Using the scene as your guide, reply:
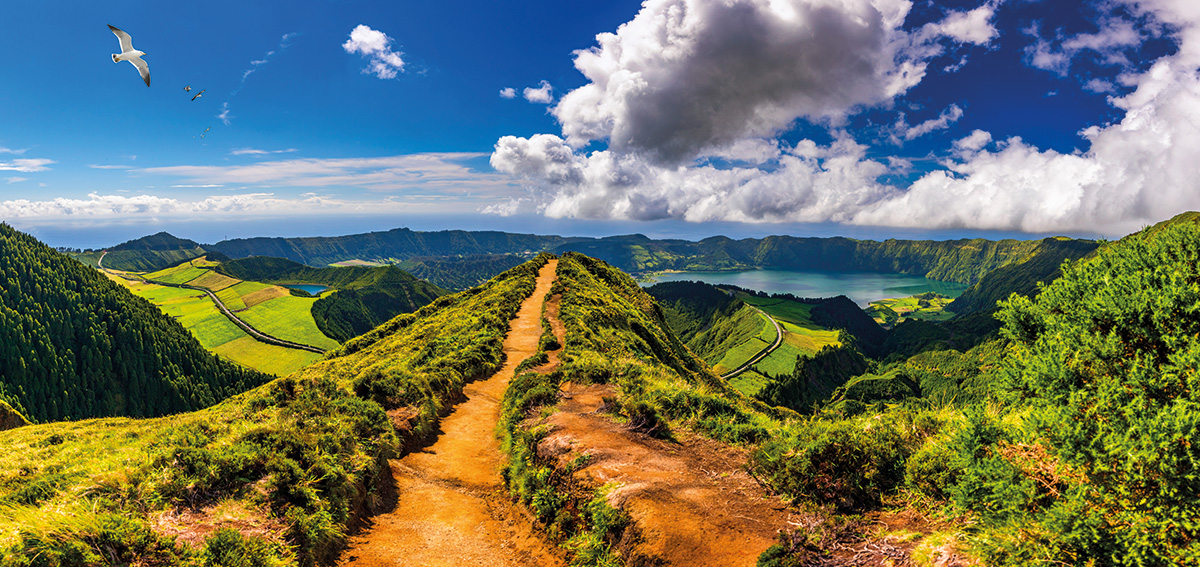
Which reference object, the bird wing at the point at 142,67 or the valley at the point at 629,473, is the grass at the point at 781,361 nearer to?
the valley at the point at 629,473

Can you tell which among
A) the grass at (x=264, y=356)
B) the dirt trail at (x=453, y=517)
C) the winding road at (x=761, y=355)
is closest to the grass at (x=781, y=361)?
the winding road at (x=761, y=355)

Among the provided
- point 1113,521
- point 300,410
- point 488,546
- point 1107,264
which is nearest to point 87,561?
point 488,546

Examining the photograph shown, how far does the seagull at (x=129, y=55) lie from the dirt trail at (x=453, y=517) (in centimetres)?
1640

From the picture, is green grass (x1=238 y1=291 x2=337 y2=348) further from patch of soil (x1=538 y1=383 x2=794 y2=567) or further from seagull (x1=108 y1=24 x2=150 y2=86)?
patch of soil (x1=538 y1=383 x2=794 y2=567)

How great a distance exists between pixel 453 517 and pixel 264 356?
18017 centimetres

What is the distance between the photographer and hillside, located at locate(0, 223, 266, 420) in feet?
357

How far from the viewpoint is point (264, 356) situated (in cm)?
15012

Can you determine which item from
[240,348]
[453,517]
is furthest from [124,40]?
[240,348]

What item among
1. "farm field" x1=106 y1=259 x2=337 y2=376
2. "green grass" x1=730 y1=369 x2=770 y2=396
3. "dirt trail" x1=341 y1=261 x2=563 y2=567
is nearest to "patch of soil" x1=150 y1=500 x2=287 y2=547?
"dirt trail" x1=341 y1=261 x2=563 y2=567

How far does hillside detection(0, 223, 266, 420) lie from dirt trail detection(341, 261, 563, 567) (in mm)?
142191

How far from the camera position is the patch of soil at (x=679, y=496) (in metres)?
7.48

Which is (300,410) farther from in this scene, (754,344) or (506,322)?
(754,344)

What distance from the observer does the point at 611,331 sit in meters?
34.2

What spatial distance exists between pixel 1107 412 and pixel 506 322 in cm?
3433
